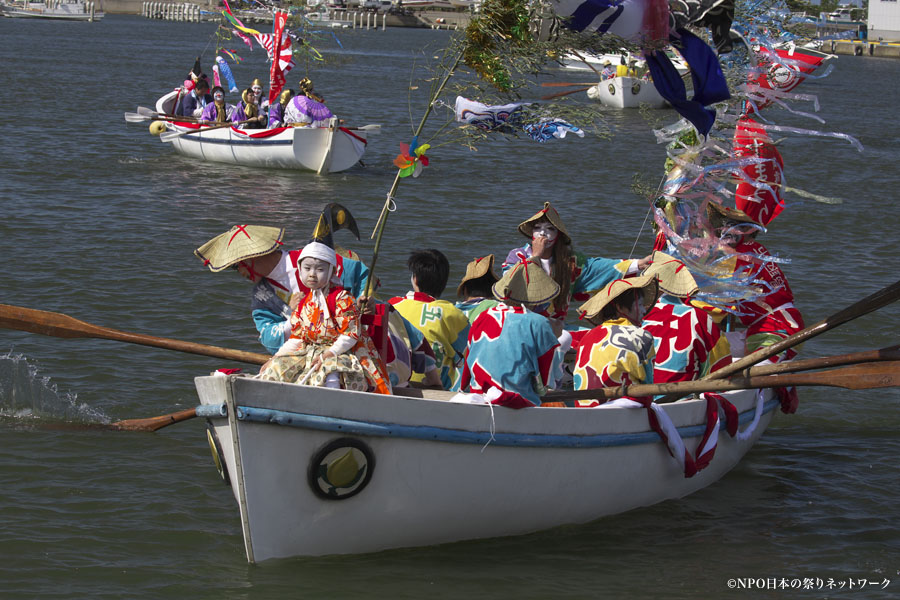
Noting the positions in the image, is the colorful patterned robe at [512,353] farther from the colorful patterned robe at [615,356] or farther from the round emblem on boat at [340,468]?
the round emblem on boat at [340,468]

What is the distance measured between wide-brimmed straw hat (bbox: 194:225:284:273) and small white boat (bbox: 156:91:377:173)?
1250cm

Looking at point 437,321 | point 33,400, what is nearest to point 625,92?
point 33,400

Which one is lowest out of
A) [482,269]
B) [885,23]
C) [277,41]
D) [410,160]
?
[885,23]

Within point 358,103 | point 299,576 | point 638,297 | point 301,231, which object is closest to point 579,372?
point 638,297

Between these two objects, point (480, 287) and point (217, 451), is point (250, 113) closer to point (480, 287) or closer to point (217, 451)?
point (480, 287)

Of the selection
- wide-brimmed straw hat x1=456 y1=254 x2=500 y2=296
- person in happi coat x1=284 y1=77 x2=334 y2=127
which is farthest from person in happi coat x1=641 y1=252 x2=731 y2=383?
person in happi coat x1=284 y1=77 x2=334 y2=127

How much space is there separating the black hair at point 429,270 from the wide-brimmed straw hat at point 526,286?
13.6 inches

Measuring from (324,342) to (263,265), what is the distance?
918 millimetres

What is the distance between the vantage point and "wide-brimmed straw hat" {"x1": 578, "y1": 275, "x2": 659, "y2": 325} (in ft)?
20.0

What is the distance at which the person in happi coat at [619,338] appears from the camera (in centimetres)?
607

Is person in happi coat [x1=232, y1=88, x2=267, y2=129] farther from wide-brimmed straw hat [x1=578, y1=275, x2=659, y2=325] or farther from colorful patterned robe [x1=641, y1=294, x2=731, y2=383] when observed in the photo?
wide-brimmed straw hat [x1=578, y1=275, x2=659, y2=325]

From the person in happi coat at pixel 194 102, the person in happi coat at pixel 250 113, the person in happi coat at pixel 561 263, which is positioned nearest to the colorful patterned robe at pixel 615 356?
the person in happi coat at pixel 561 263

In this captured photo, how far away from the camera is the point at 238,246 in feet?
20.0

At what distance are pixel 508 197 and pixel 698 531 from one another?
11.0m
